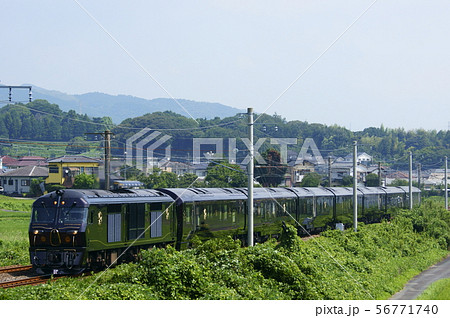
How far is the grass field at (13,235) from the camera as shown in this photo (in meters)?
26.6

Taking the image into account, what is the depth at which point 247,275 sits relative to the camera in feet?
56.7

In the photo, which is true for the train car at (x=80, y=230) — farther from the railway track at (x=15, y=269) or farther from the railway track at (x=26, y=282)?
the railway track at (x=15, y=269)

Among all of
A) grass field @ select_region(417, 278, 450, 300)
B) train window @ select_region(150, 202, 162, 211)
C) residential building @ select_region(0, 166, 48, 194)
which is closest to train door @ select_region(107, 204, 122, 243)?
train window @ select_region(150, 202, 162, 211)

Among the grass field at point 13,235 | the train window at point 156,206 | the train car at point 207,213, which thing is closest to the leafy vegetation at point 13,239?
the grass field at point 13,235

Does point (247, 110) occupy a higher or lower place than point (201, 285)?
higher

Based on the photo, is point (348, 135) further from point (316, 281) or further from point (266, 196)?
point (316, 281)

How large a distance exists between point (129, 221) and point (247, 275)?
7.70 meters

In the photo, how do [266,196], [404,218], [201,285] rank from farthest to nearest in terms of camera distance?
[404,218] → [266,196] → [201,285]

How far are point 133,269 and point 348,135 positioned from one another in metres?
147

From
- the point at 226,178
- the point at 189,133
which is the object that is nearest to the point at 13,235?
the point at 226,178

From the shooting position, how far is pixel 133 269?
15789 mm

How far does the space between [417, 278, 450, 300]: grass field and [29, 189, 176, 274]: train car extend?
1110 centimetres

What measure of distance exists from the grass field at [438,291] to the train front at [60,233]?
484 inches
